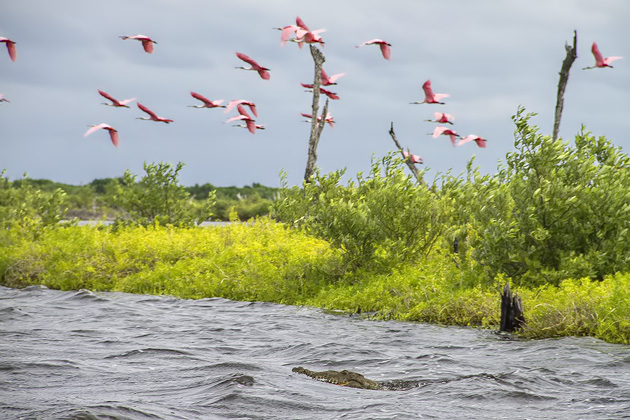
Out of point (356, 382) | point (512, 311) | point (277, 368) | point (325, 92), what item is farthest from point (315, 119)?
point (356, 382)

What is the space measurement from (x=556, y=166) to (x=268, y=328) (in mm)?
5767

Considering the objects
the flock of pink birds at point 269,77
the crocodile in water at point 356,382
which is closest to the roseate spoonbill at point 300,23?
the flock of pink birds at point 269,77

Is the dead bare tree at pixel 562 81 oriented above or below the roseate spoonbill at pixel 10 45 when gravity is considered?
above

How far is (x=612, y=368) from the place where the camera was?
834 centimetres

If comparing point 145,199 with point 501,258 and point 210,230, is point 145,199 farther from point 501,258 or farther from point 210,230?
point 501,258

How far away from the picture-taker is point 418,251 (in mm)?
14617

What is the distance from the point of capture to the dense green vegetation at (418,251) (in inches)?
458

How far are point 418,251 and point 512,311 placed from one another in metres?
4.23

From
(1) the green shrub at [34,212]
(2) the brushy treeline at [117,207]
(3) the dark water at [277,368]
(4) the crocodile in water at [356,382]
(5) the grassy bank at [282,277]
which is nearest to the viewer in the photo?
(3) the dark water at [277,368]

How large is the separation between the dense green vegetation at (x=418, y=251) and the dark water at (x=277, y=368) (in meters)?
0.70

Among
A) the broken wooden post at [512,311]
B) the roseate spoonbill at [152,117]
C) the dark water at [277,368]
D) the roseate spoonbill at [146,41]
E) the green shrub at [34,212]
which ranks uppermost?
the roseate spoonbill at [146,41]

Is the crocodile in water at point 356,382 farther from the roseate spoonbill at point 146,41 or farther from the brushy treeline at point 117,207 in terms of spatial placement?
the brushy treeline at point 117,207

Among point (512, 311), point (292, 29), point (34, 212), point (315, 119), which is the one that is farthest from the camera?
point (34, 212)

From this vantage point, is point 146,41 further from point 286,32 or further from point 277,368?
point 277,368
